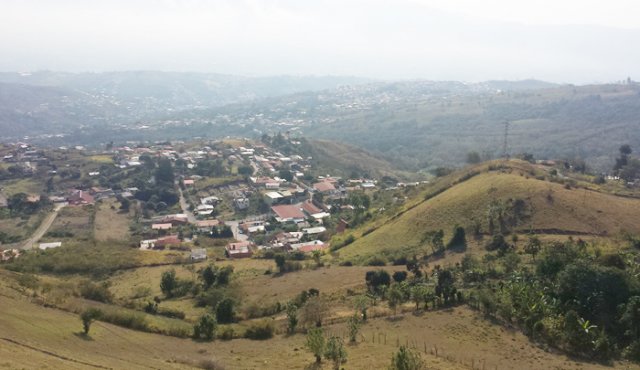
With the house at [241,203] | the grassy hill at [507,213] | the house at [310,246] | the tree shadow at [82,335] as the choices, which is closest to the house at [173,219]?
the house at [241,203]

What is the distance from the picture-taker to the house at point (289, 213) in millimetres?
81375

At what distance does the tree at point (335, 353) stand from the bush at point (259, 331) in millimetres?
6873

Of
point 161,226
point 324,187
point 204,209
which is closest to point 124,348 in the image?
point 161,226

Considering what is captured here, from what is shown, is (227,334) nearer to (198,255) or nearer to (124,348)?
(124,348)

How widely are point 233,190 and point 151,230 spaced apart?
25804 mm

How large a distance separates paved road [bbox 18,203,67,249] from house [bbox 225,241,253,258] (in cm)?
2769

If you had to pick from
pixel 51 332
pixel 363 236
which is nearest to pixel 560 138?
pixel 363 236

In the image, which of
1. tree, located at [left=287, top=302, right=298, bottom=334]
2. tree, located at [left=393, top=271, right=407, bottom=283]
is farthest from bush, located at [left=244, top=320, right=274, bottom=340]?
tree, located at [left=393, top=271, right=407, bottom=283]

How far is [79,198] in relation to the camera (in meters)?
90.6

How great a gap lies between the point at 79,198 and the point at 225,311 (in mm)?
66850

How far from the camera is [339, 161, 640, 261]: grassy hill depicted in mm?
50938

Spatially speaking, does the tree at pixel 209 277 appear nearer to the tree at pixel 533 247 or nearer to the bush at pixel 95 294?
the bush at pixel 95 294

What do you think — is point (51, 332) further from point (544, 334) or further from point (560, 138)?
point (560, 138)

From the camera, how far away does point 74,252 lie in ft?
180
